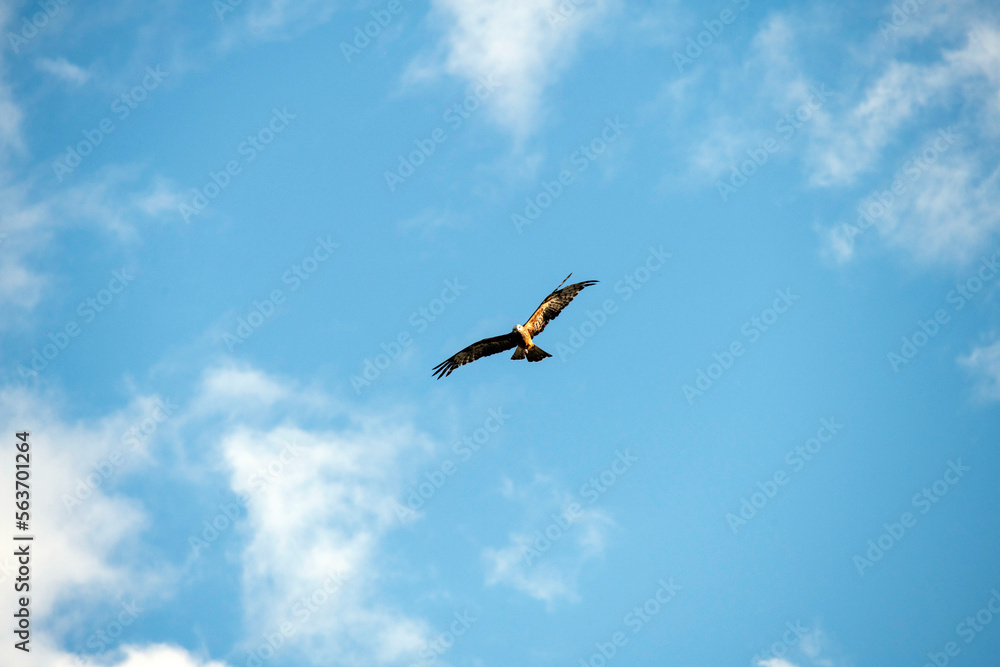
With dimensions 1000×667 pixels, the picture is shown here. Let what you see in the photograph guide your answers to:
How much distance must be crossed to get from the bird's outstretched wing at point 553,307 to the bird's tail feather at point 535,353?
0.50m

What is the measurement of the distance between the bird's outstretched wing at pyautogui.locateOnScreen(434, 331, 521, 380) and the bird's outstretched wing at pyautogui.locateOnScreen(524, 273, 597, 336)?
940 mm

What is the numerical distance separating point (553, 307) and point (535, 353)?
1.67 metres

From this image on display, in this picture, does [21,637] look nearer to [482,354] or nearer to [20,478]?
[20,478]

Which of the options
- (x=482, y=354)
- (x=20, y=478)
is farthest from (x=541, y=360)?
(x=20, y=478)

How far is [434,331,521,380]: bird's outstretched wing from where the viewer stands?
37125 mm

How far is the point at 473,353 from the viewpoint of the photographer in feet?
123

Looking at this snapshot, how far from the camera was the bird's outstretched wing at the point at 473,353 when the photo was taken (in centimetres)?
3712

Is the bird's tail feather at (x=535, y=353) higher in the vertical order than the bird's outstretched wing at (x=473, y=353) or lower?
lower

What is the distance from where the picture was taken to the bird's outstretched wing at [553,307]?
3653 centimetres

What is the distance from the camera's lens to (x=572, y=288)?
36781 mm

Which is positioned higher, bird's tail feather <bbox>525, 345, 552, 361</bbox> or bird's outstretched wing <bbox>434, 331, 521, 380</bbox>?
bird's outstretched wing <bbox>434, 331, 521, 380</bbox>

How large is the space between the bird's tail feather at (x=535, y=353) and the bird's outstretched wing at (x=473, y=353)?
597 millimetres

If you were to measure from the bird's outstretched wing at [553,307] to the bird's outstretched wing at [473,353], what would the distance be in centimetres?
94

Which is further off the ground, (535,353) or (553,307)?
(553,307)
